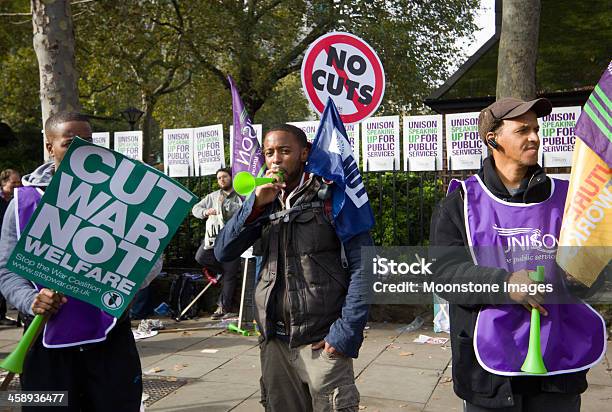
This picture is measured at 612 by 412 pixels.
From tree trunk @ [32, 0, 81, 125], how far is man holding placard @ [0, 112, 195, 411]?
3877 mm

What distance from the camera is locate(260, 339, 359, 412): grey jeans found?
118 inches

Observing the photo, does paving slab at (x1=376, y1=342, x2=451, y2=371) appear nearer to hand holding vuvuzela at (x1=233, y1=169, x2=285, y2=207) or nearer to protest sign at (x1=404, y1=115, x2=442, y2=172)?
protest sign at (x1=404, y1=115, x2=442, y2=172)

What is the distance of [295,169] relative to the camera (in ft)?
10.4

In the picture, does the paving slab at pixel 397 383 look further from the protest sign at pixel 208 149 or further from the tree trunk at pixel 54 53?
the protest sign at pixel 208 149

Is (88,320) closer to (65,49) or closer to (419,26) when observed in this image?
(65,49)

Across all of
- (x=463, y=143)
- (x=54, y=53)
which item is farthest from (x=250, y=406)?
(x=463, y=143)

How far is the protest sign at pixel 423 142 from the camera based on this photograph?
817cm

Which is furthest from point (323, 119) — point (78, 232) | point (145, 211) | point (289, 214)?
point (78, 232)

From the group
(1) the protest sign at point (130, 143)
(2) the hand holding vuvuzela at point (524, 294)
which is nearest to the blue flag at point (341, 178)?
(2) the hand holding vuvuzela at point (524, 294)

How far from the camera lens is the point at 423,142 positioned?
823 centimetres

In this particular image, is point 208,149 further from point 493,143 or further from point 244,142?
point 493,143

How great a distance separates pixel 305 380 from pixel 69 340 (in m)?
1.08

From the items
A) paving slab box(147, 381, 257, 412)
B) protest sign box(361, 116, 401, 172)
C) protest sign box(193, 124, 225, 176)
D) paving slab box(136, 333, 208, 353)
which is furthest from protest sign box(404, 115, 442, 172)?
paving slab box(147, 381, 257, 412)

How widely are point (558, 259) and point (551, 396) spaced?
548mm
